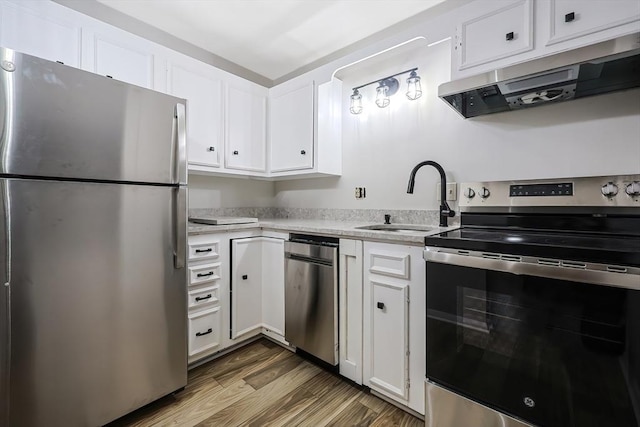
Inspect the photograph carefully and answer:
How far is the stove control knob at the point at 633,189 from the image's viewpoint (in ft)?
4.03

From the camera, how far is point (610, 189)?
4.19ft

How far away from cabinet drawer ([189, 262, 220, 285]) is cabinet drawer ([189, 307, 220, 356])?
213mm

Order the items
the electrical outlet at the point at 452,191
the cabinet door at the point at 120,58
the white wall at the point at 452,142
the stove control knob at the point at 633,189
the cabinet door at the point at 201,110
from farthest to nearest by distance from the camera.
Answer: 1. the cabinet door at the point at 201,110
2. the electrical outlet at the point at 452,191
3. the cabinet door at the point at 120,58
4. the white wall at the point at 452,142
5. the stove control knob at the point at 633,189

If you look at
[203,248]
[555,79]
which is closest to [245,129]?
[203,248]

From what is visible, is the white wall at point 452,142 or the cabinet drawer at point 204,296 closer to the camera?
the white wall at point 452,142

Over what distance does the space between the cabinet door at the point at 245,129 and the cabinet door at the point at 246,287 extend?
2.39 feet

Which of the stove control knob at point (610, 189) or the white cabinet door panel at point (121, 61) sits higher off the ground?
the white cabinet door panel at point (121, 61)

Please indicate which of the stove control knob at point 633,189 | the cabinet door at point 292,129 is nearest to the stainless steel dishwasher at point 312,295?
the cabinet door at point 292,129

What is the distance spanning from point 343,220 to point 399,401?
1.35m

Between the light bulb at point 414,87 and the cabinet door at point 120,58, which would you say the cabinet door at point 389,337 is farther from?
the cabinet door at point 120,58

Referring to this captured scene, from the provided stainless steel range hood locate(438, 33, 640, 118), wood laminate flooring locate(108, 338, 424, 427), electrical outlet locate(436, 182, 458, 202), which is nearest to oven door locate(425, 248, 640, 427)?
wood laminate flooring locate(108, 338, 424, 427)

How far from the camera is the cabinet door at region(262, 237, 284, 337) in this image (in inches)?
82.7

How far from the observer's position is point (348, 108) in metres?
2.44

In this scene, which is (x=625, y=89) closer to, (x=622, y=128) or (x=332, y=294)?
(x=622, y=128)
